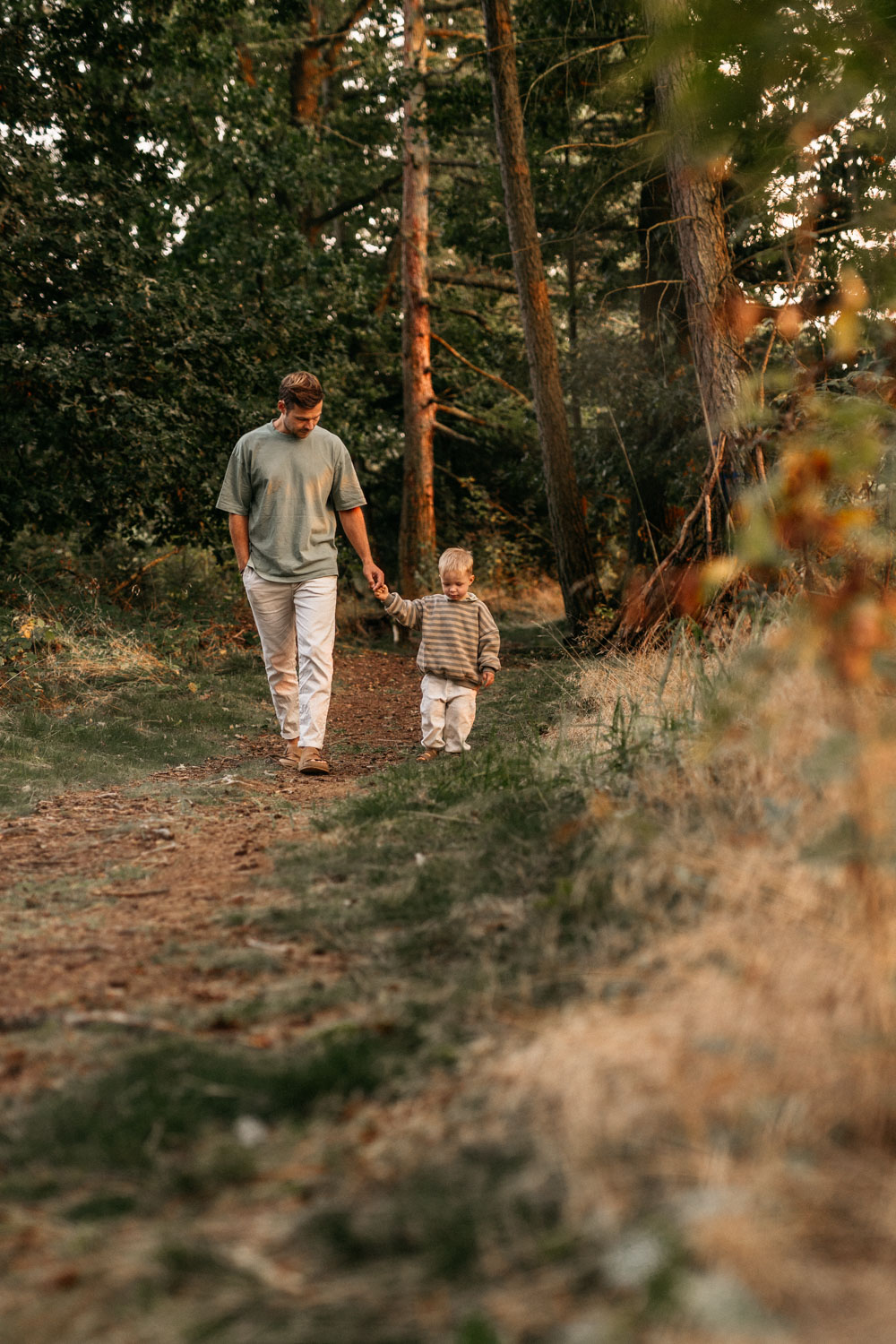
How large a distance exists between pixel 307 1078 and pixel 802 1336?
1.12 metres

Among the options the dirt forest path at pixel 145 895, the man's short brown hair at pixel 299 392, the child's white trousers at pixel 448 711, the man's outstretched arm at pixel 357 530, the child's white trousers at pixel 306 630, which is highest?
the man's short brown hair at pixel 299 392

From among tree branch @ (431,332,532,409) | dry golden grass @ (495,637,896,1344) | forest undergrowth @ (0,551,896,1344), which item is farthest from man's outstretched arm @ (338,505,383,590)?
tree branch @ (431,332,532,409)

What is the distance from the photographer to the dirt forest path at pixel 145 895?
2697 mm

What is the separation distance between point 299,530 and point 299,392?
0.82m

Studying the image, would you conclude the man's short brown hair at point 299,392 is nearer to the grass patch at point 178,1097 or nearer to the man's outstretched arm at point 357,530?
the man's outstretched arm at point 357,530

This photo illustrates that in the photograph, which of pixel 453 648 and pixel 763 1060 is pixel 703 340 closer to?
pixel 453 648

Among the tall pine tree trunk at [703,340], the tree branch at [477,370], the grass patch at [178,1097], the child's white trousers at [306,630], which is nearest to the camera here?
the grass patch at [178,1097]

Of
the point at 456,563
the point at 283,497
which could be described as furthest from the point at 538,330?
the point at 283,497

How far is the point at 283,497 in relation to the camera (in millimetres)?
6309

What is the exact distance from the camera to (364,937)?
312 cm

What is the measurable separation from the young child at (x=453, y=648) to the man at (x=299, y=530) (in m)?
0.42

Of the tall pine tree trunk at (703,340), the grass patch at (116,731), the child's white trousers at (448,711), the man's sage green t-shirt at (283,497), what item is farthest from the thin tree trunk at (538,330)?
the man's sage green t-shirt at (283,497)

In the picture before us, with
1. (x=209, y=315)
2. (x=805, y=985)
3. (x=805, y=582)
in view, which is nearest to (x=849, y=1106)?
(x=805, y=985)

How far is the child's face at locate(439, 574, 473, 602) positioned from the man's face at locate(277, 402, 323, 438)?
1197mm
